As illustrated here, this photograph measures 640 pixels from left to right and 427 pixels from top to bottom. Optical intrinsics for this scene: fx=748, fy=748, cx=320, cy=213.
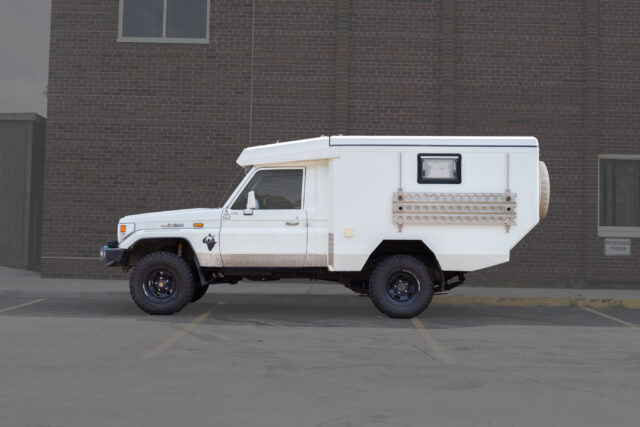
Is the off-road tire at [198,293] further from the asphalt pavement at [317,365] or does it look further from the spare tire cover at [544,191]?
the spare tire cover at [544,191]

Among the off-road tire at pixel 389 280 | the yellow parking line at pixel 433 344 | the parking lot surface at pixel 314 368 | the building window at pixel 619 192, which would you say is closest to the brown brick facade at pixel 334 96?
the building window at pixel 619 192

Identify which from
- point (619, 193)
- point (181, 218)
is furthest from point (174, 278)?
point (619, 193)

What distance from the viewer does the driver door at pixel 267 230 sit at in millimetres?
10969

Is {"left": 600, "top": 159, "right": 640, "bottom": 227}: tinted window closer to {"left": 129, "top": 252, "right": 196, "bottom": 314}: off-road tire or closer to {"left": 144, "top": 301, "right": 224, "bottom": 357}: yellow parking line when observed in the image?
{"left": 144, "top": 301, "right": 224, "bottom": 357}: yellow parking line

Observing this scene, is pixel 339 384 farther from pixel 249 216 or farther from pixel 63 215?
pixel 63 215

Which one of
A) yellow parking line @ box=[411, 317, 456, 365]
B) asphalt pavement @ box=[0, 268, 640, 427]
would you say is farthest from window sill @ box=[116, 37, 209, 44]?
yellow parking line @ box=[411, 317, 456, 365]

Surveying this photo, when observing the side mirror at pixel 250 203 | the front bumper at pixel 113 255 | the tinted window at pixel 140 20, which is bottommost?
the front bumper at pixel 113 255

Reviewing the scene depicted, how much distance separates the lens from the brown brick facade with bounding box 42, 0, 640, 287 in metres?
16.1

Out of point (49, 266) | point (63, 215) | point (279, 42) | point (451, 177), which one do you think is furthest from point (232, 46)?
point (451, 177)

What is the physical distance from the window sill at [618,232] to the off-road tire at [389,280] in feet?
23.4

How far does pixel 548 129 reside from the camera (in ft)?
53.4

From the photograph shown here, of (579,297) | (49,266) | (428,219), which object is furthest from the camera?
(49,266)

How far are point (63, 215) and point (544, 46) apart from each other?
11070 millimetres

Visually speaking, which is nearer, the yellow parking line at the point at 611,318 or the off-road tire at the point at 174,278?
the yellow parking line at the point at 611,318
